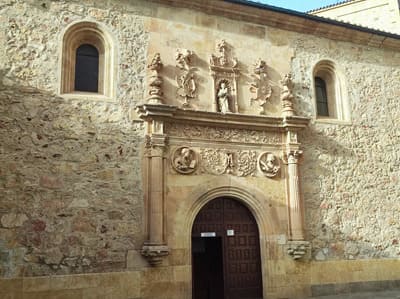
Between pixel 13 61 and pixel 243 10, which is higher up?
pixel 243 10

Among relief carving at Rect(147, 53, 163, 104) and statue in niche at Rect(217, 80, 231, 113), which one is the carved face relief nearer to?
relief carving at Rect(147, 53, 163, 104)

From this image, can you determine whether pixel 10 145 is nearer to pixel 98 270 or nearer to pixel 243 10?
pixel 98 270

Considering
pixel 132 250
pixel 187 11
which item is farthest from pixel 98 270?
pixel 187 11

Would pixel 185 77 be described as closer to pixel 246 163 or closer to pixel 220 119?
pixel 220 119

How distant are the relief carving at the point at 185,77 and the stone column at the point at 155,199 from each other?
2.88 feet

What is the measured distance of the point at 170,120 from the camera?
7.95 m

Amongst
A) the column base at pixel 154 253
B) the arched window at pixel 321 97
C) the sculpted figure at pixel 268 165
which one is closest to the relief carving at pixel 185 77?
the sculpted figure at pixel 268 165

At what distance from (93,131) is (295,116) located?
166 inches

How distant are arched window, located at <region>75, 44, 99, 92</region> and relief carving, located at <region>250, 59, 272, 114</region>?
3224mm

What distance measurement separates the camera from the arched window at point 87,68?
7.81 meters

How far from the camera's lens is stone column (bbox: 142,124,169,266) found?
7250 millimetres

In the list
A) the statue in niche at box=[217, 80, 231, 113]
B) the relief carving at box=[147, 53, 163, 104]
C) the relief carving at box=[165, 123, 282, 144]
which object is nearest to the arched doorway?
the relief carving at box=[165, 123, 282, 144]

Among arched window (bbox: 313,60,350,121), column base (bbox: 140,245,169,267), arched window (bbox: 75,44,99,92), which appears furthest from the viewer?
arched window (bbox: 313,60,350,121)

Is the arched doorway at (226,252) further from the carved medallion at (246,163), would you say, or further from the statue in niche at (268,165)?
the statue in niche at (268,165)
